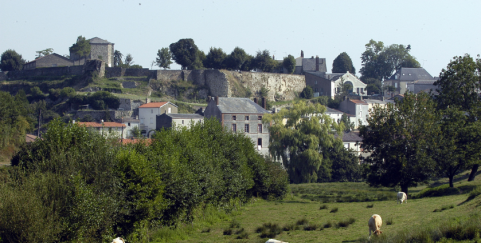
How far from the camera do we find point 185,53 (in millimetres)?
79750

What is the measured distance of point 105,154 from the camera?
1869cm

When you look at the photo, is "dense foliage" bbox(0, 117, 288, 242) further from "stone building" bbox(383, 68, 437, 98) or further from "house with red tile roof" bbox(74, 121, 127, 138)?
"stone building" bbox(383, 68, 437, 98)

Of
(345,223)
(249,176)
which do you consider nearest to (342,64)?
(249,176)

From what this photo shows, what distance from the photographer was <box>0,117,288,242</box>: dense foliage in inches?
619

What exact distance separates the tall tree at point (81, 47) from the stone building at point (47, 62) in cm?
236

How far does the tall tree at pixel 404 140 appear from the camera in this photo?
2645 cm

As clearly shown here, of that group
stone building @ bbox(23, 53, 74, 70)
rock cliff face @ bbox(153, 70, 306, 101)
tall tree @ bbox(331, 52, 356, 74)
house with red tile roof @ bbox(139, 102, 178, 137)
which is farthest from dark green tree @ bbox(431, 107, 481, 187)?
stone building @ bbox(23, 53, 74, 70)

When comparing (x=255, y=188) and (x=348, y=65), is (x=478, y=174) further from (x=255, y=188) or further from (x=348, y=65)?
(x=348, y=65)

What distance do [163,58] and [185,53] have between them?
543cm

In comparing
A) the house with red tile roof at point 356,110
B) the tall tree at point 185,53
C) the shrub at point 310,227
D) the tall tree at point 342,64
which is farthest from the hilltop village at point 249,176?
the tall tree at point 342,64

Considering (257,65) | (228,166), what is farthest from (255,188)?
(257,65)

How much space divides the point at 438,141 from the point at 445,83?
5.69 m

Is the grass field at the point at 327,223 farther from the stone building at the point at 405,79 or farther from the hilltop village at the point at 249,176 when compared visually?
the stone building at the point at 405,79

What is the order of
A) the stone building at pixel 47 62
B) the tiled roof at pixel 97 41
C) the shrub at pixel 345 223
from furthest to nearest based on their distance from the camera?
the tiled roof at pixel 97 41 < the stone building at pixel 47 62 < the shrub at pixel 345 223
